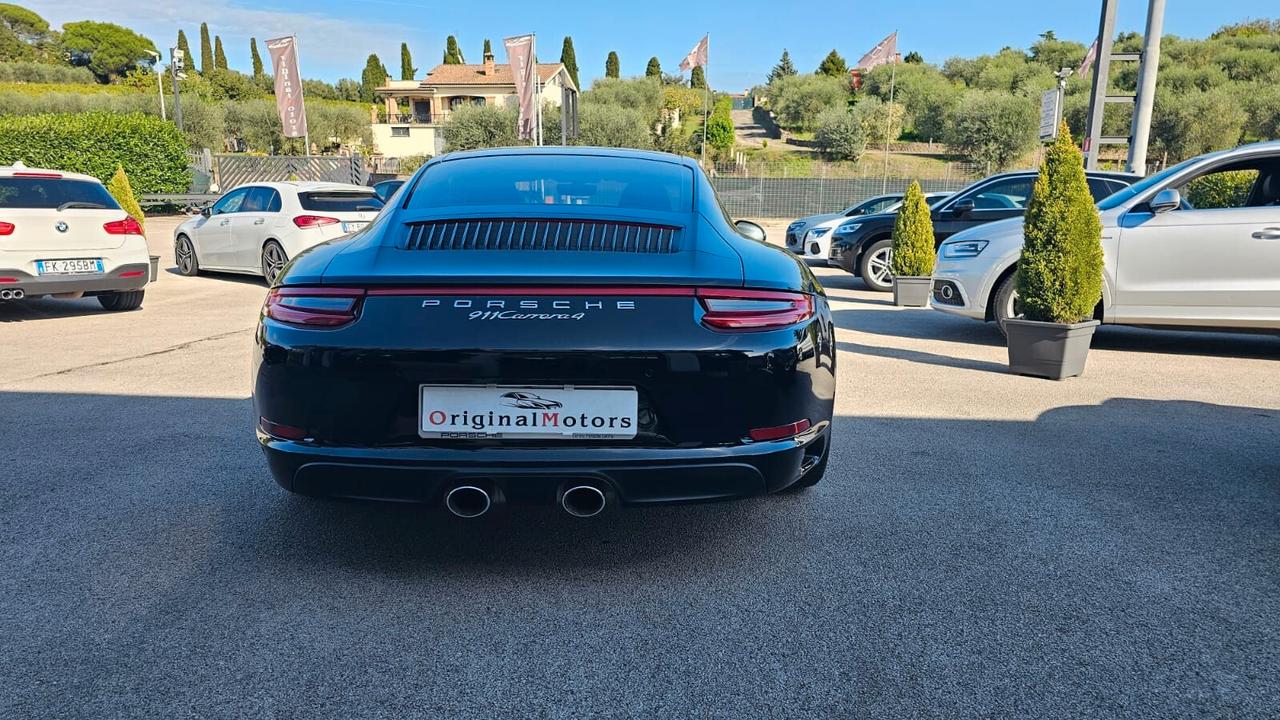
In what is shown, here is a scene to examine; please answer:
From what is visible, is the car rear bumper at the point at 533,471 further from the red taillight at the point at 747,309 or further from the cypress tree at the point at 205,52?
the cypress tree at the point at 205,52

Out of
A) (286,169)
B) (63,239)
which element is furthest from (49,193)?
(286,169)

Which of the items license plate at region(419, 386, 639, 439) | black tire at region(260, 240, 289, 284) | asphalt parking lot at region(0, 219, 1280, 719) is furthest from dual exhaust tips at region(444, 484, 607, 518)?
black tire at region(260, 240, 289, 284)

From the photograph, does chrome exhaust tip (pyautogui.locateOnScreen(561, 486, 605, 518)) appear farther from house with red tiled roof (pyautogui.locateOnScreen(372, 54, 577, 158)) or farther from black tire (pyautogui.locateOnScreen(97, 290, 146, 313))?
house with red tiled roof (pyautogui.locateOnScreen(372, 54, 577, 158))

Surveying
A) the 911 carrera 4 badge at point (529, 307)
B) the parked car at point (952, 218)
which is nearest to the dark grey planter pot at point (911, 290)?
the parked car at point (952, 218)

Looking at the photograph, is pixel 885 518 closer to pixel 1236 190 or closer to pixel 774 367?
pixel 774 367

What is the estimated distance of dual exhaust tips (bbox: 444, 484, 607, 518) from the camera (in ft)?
8.27

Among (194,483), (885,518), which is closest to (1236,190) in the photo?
(885,518)

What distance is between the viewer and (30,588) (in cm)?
274

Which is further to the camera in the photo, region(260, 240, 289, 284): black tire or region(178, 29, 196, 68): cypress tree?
region(178, 29, 196, 68): cypress tree

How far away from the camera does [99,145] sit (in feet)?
94.8

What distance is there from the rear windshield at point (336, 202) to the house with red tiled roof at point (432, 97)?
65.6 metres

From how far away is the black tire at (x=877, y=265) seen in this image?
483 inches

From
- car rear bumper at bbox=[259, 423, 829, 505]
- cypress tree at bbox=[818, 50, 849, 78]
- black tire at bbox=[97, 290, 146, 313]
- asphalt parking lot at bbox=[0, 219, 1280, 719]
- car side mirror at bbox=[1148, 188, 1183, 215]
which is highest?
cypress tree at bbox=[818, 50, 849, 78]

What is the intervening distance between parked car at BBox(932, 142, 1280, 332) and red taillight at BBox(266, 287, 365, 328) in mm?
5619
